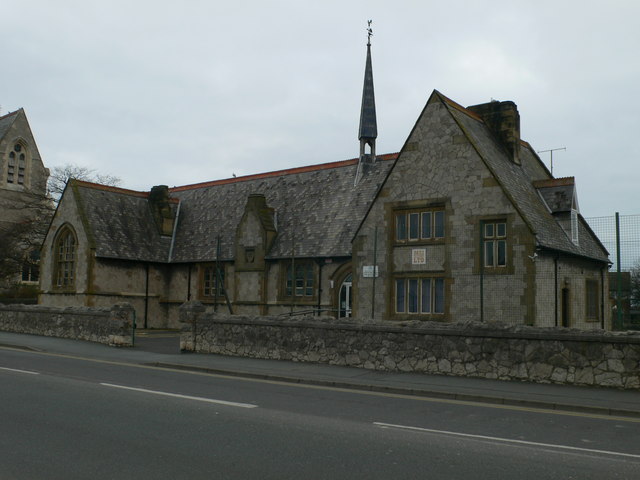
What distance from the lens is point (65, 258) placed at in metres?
36.0

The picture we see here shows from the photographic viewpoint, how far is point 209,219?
1451 inches

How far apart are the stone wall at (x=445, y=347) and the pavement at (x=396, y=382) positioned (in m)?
0.29

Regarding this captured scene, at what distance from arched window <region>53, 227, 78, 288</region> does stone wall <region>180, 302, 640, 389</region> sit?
1827cm

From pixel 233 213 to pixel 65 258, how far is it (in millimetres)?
9698

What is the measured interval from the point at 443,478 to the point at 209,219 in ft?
104

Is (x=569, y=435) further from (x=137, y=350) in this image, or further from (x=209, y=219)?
(x=209, y=219)

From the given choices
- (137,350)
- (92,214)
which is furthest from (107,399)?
(92,214)

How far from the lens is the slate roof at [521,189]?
853 inches

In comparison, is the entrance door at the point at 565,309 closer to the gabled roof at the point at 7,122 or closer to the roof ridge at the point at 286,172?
the roof ridge at the point at 286,172

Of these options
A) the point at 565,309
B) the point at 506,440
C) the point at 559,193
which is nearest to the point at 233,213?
the point at 559,193

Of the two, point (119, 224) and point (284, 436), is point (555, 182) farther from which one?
point (119, 224)

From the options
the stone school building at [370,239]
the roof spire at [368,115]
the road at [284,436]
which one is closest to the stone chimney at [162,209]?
the stone school building at [370,239]

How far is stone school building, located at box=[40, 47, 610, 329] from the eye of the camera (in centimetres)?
2175

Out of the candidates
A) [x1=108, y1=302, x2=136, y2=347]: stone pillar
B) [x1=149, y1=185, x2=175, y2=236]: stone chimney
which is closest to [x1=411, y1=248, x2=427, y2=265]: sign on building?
[x1=108, y1=302, x2=136, y2=347]: stone pillar
